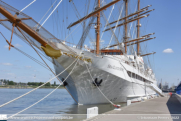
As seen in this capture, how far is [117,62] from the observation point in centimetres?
1855

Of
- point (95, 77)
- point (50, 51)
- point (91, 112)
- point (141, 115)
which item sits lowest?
point (141, 115)

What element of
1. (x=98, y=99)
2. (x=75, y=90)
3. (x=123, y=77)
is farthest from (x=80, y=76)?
(x=123, y=77)

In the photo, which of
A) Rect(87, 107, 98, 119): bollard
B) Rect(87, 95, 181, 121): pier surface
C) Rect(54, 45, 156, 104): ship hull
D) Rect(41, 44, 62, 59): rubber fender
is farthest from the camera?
Rect(54, 45, 156, 104): ship hull

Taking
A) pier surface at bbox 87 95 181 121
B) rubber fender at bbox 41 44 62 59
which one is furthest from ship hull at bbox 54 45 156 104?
pier surface at bbox 87 95 181 121

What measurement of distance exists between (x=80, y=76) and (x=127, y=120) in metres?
9.97

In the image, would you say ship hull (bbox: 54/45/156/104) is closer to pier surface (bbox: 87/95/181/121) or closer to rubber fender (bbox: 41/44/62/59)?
rubber fender (bbox: 41/44/62/59)

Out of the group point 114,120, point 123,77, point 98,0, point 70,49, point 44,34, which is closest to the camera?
point 114,120

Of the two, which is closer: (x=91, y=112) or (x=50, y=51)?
(x=91, y=112)

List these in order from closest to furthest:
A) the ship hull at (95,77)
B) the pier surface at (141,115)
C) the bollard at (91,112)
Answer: the pier surface at (141,115)
the bollard at (91,112)
the ship hull at (95,77)

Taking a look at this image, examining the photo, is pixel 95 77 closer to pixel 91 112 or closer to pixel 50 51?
pixel 50 51

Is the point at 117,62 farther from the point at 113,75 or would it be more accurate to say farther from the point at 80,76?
the point at 80,76

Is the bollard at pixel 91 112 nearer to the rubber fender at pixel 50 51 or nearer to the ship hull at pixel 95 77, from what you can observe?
the rubber fender at pixel 50 51

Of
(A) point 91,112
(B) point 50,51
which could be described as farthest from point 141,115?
(B) point 50,51

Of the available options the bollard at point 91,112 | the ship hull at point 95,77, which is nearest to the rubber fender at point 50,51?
the ship hull at point 95,77
